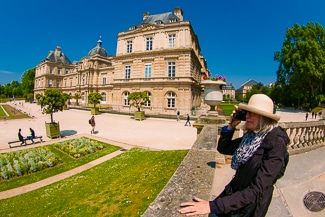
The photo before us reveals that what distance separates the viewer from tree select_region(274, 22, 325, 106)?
100 feet

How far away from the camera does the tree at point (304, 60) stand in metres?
30.5

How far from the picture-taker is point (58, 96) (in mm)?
13922

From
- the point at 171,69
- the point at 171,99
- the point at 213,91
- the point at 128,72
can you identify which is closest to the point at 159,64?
the point at 171,69

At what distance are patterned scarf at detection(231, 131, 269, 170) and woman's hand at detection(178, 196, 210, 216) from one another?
0.52 meters

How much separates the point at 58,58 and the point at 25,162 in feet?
225

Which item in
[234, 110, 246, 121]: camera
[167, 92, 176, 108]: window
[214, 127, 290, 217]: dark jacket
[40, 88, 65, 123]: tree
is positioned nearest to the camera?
[214, 127, 290, 217]: dark jacket

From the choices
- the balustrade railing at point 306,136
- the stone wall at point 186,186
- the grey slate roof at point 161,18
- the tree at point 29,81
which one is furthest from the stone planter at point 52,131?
the tree at point 29,81

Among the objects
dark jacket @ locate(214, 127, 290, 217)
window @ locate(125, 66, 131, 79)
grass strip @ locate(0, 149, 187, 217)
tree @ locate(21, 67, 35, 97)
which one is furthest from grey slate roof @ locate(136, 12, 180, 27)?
tree @ locate(21, 67, 35, 97)

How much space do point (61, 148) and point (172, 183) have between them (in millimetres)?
10992

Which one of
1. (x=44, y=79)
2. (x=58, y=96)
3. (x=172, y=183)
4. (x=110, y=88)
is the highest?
(x=44, y=79)

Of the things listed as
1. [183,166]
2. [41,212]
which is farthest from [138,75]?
[183,166]

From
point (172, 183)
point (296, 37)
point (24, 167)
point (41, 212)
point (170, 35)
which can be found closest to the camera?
point (172, 183)

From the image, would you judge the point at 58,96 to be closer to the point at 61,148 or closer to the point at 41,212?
the point at 61,148

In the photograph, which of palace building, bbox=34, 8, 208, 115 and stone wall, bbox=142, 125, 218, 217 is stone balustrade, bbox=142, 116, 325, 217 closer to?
stone wall, bbox=142, 125, 218, 217
